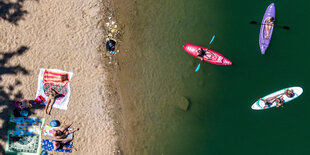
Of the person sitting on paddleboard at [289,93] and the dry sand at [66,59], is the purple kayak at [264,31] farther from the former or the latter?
the dry sand at [66,59]

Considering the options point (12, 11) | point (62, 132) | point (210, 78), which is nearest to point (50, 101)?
point (62, 132)

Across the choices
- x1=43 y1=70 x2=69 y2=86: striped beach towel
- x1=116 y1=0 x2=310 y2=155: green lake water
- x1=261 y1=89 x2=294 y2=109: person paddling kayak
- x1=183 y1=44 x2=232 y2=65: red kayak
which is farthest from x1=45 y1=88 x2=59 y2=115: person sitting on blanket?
x1=261 y1=89 x2=294 y2=109: person paddling kayak

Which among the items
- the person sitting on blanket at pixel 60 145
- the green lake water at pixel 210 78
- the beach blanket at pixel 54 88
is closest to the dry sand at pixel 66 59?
the beach blanket at pixel 54 88

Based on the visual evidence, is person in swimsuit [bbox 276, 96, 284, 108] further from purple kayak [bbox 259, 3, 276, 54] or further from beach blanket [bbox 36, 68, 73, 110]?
beach blanket [bbox 36, 68, 73, 110]

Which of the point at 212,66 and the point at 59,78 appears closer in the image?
the point at 59,78

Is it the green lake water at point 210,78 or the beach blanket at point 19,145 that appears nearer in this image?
the beach blanket at point 19,145

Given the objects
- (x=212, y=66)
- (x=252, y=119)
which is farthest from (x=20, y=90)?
(x=252, y=119)

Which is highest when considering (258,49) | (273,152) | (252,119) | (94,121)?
(258,49)

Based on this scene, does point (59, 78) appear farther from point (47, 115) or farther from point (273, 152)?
point (273, 152)
